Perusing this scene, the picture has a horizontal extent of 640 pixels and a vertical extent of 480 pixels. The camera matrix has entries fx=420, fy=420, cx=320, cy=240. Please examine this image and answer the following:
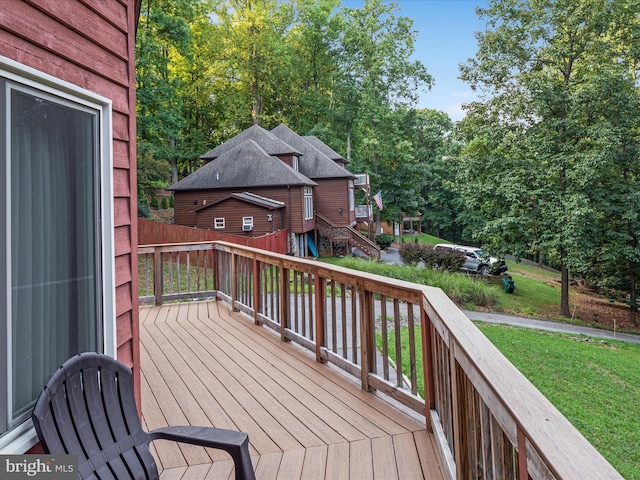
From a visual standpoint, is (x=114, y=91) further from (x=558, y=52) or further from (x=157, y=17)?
(x=157, y=17)

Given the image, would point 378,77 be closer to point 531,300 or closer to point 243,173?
point 243,173

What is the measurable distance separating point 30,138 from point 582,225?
584 inches

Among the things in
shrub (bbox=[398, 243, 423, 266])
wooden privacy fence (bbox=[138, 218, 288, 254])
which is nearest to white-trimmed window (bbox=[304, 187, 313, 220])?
wooden privacy fence (bbox=[138, 218, 288, 254])

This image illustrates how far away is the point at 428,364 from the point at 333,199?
832 inches

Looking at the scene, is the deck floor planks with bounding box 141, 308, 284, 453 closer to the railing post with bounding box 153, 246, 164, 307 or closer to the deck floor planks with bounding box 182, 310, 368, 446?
the deck floor planks with bounding box 182, 310, 368, 446

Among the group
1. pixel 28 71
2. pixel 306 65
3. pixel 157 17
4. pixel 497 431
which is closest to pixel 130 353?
pixel 28 71

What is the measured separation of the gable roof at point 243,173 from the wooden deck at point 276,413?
1540cm

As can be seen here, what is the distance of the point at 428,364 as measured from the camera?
2.51 metres

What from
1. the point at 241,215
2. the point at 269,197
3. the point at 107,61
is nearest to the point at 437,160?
the point at 269,197

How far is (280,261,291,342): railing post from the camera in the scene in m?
4.38

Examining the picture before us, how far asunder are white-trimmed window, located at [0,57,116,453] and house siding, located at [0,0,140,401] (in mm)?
89

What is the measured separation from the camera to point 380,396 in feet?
10.3

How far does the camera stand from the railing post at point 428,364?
2484mm

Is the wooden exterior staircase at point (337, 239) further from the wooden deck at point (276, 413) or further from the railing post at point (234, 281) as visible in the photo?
the wooden deck at point (276, 413)
